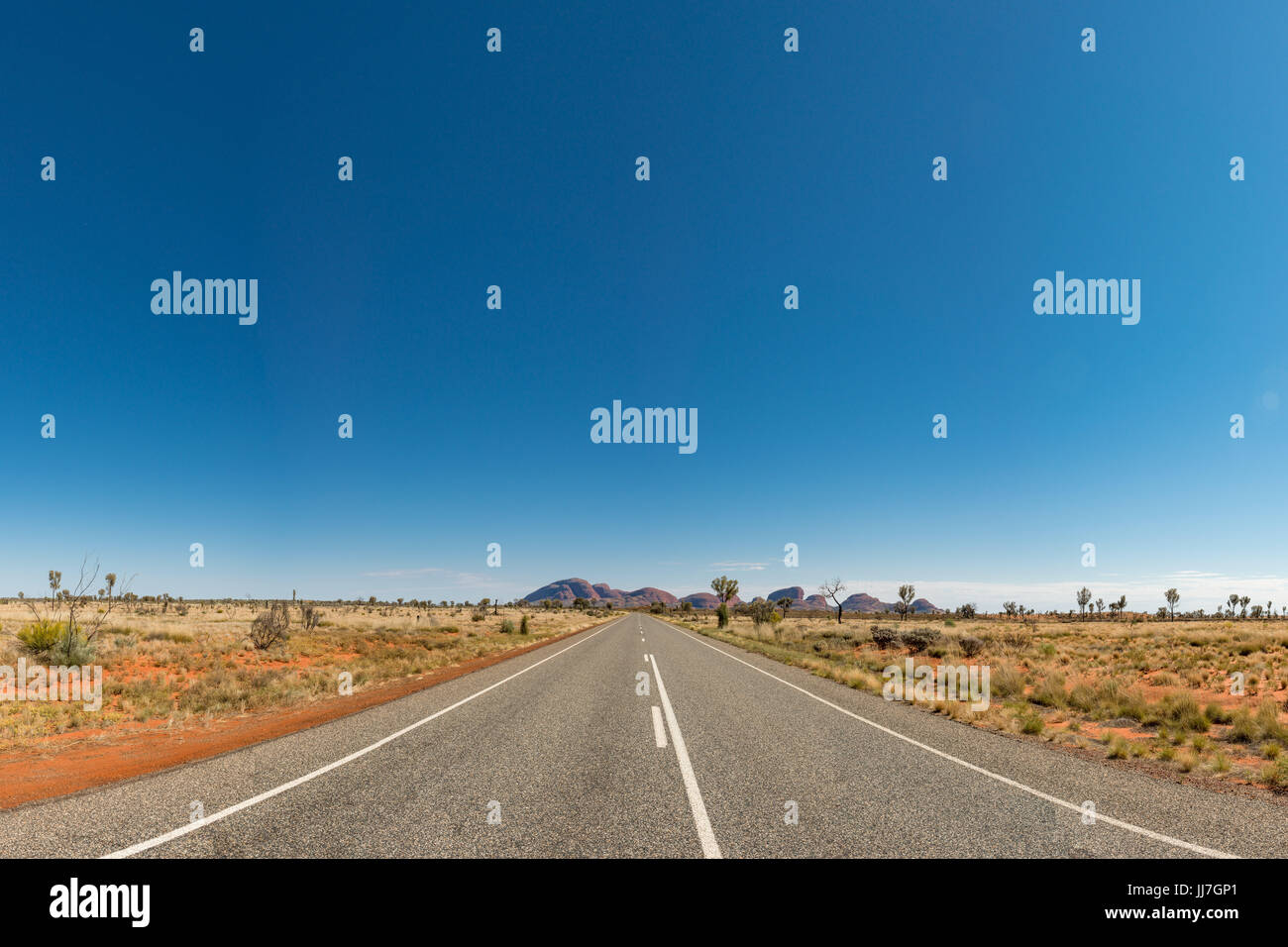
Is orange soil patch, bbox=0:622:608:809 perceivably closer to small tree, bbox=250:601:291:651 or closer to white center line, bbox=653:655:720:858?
white center line, bbox=653:655:720:858

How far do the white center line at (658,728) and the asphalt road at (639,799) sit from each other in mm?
65

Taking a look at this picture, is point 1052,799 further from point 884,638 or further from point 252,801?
point 884,638

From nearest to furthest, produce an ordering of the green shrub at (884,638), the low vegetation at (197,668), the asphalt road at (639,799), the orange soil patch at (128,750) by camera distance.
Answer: the asphalt road at (639,799)
the orange soil patch at (128,750)
the low vegetation at (197,668)
the green shrub at (884,638)

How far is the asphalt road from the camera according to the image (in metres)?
4.82

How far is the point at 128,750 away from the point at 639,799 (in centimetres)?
840

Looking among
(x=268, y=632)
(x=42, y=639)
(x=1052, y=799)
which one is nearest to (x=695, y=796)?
(x=1052, y=799)

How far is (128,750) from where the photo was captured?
870cm

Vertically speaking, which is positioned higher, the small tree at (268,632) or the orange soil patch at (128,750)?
the orange soil patch at (128,750)

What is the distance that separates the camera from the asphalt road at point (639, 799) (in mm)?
4824

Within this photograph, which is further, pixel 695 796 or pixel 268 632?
pixel 268 632

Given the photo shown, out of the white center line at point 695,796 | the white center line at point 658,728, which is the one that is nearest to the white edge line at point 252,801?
the white center line at point 658,728

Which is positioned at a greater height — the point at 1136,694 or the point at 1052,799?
the point at 1052,799

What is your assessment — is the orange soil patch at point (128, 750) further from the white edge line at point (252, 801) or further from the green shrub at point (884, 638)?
the green shrub at point (884, 638)

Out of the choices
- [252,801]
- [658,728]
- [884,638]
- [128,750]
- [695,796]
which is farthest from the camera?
[884,638]
